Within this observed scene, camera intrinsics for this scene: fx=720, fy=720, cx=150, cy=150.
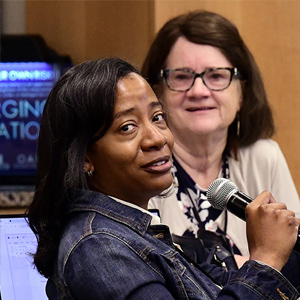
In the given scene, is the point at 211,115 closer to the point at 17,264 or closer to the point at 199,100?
the point at 199,100

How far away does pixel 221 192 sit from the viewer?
1386 millimetres

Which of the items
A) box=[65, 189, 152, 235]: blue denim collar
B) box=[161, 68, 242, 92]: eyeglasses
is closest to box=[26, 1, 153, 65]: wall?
box=[161, 68, 242, 92]: eyeglasses

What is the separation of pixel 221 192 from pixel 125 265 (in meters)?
0.31

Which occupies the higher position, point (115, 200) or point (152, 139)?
point (152, 139)

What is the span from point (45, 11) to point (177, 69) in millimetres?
1422

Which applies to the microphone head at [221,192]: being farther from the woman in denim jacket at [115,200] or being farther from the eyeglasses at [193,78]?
the eyeglasses at [193,78]

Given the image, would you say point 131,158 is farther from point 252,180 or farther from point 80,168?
point 252,180

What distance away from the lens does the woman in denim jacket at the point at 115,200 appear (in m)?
1.19

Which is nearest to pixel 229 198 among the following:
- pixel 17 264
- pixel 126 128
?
pixel 126 128

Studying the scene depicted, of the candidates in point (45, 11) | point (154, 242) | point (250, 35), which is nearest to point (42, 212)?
point (154, 242)

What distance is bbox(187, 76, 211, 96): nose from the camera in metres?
2.33

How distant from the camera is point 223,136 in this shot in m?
2.40

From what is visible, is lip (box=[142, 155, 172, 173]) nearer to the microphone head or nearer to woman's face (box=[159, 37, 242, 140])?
the microphone head

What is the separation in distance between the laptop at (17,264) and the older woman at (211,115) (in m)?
0.69
